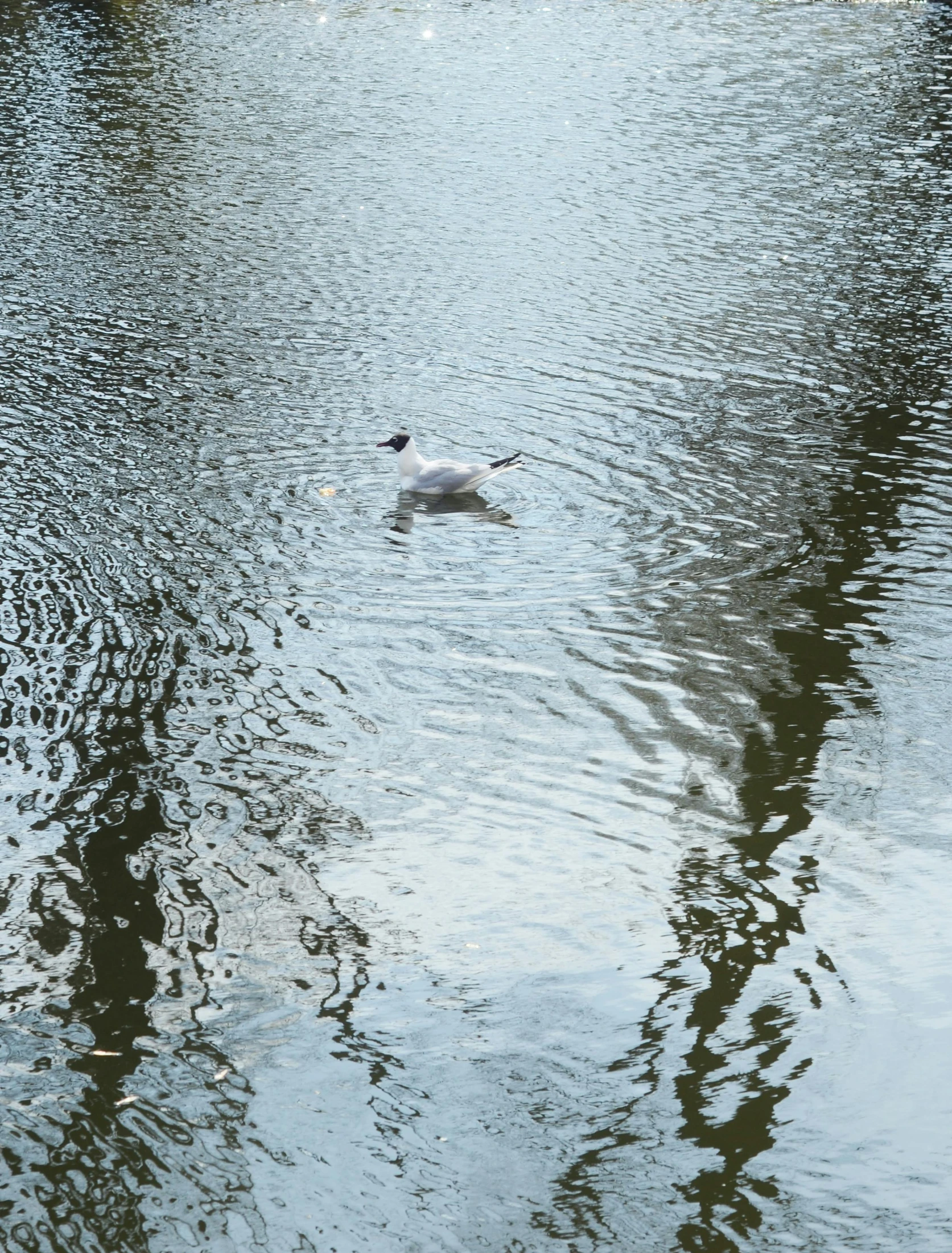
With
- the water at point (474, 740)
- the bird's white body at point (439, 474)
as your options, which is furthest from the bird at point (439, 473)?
the water at point (474, 740)

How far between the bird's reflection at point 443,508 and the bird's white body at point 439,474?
0.05 metres

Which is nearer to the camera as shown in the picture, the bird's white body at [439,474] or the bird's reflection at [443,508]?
the bird's reflection at [443,508]

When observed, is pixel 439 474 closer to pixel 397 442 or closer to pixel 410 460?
pixel 410 460

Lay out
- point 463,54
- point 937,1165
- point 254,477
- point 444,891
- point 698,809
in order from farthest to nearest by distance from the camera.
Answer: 1. point 463,54
2. point 254,477
3. point 698,809
4. point 444,891
5. point 937,1165

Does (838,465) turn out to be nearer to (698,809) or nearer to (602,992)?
(698,809)

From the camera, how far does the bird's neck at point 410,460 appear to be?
10148mm

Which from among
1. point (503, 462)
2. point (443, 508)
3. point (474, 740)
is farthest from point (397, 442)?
point (474, 740)

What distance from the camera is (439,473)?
10.0 meters

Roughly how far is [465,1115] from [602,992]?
2.83ft

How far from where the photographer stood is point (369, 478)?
10.4 meters

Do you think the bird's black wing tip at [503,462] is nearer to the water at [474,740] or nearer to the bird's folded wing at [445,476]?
the bird's folded wing at [445,476]

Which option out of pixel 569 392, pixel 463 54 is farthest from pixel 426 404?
Result: pixel 463 54

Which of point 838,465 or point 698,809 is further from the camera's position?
point 838,465

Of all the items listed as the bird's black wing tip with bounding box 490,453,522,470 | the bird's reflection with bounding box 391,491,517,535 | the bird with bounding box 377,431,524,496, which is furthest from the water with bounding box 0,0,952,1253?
the bird's black wing tip with bounding box 490,453,522,470
